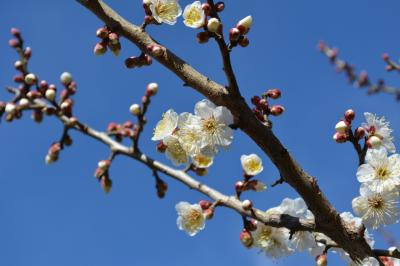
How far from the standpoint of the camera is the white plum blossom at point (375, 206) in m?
2.97

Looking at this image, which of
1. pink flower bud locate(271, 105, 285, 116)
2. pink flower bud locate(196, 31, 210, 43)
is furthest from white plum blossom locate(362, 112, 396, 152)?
pink flower bud locate(196, 31, 210, 43)

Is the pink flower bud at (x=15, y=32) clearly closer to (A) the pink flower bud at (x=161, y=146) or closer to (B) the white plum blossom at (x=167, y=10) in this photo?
(B) the white plum blossom at (x=167, y=10)

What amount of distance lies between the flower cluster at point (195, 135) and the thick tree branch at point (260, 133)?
0.51 feet

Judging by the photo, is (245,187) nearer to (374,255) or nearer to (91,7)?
(374,255)

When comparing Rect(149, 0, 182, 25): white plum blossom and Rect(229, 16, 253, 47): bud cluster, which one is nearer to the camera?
Rect(229, 16, 253, 47): bud cluster

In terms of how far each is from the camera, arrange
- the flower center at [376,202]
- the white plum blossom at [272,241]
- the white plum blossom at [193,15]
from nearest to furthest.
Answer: the white plum blossom at [193,15], the flower center at [376,202], the white plum blossom at [272,241]

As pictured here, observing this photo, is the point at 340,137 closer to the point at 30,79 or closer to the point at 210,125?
the point at 210,125

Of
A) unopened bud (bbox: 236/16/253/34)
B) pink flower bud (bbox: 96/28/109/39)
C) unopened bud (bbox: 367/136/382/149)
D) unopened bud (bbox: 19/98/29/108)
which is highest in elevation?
unopened bud (bbox: 236/16/253/34)

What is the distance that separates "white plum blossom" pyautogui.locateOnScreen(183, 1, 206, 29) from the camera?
278 cm

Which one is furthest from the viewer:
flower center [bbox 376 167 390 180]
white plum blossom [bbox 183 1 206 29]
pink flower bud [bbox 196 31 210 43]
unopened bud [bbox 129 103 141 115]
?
flower center [bbox 376 167 390 180]

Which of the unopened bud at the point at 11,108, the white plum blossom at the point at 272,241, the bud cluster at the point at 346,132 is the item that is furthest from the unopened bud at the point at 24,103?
the bud cluster at the point at 346,132

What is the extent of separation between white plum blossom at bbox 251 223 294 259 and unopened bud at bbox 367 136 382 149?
27.0 inches

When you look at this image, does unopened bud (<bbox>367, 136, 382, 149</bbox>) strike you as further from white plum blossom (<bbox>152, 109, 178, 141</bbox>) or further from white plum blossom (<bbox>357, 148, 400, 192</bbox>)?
white plum blossom (<bbox>152, 109, 178, 141</bbox>)

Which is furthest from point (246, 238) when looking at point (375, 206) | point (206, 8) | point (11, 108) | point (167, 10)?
point (167, 10)
